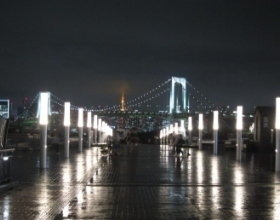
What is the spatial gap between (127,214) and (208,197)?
326 cm

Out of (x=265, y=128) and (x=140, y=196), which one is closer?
(x=140, y=196)

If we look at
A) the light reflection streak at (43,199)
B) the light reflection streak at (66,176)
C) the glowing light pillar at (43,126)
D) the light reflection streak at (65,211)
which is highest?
the glowing light pillar at (43,126)

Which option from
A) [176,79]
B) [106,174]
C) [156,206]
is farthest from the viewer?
[176,79]

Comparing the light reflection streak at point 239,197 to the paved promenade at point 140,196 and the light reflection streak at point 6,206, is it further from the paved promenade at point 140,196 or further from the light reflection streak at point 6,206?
the light reflection streak at point 6,206

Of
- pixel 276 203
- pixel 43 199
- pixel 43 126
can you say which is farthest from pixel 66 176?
pixel 276 203

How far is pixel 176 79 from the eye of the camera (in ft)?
389

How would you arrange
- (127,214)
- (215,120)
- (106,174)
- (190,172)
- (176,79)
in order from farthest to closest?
(176,79)
(215,120)
(190,172)
(106,174)
(127,214)

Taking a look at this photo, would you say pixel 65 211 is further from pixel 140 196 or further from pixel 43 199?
pixel 140 196

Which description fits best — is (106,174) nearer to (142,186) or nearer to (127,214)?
(142,186)

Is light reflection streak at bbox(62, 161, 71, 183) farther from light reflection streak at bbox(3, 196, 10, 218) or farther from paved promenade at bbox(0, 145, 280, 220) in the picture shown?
light reflection streak at bbox(3, 196, 10, 218)

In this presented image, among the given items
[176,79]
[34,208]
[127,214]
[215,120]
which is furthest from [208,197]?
[176,79]

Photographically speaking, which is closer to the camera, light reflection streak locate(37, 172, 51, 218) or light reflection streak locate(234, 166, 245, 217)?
light reflection streak locate(37, 172, 51, 218)

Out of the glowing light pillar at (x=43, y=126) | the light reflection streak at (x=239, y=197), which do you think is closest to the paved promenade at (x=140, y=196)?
the light reflection streak at (x=239, y=197)

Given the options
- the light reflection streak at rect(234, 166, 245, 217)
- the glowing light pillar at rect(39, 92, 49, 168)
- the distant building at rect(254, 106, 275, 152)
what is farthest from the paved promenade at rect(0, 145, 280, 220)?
the distant building at rect(254, 106, 275, 152)
